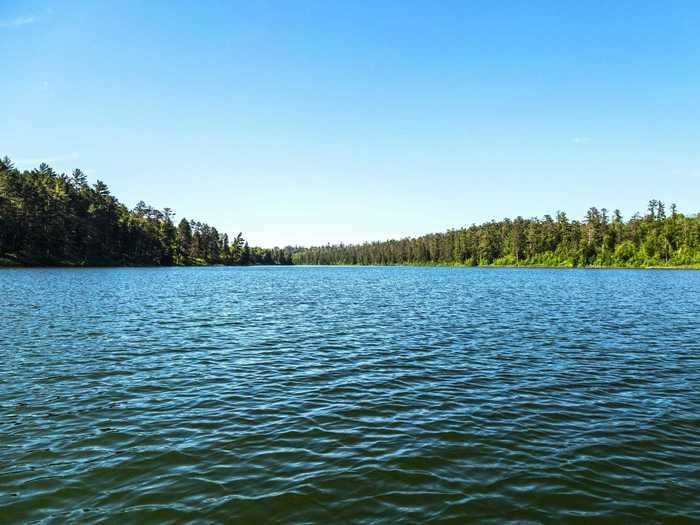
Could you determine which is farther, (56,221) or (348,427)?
(56,221)

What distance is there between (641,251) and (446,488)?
22568cm

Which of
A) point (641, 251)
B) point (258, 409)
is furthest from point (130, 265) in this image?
point (641, 251)

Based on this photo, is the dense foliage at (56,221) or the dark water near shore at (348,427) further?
the dense foliage at (56,221)

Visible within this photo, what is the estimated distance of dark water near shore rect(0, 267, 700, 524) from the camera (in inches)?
379

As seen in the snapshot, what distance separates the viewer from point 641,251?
194 m

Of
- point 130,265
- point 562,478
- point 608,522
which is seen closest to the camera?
point 608,522

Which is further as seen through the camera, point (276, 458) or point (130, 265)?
point (130, 265)

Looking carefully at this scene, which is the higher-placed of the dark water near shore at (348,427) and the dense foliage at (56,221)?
the dense foliage at (56,221)

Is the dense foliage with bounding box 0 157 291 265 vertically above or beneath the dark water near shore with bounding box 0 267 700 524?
above

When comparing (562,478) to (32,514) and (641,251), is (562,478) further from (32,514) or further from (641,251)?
(641,251)

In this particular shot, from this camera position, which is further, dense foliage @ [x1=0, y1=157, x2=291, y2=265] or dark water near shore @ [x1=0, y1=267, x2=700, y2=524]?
dense foliage @ [x1=0, y1=157, x2=291, y2=265]

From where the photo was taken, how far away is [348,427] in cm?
1413

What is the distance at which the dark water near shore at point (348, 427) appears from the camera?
31.6ft

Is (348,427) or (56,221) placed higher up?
(56,221)
